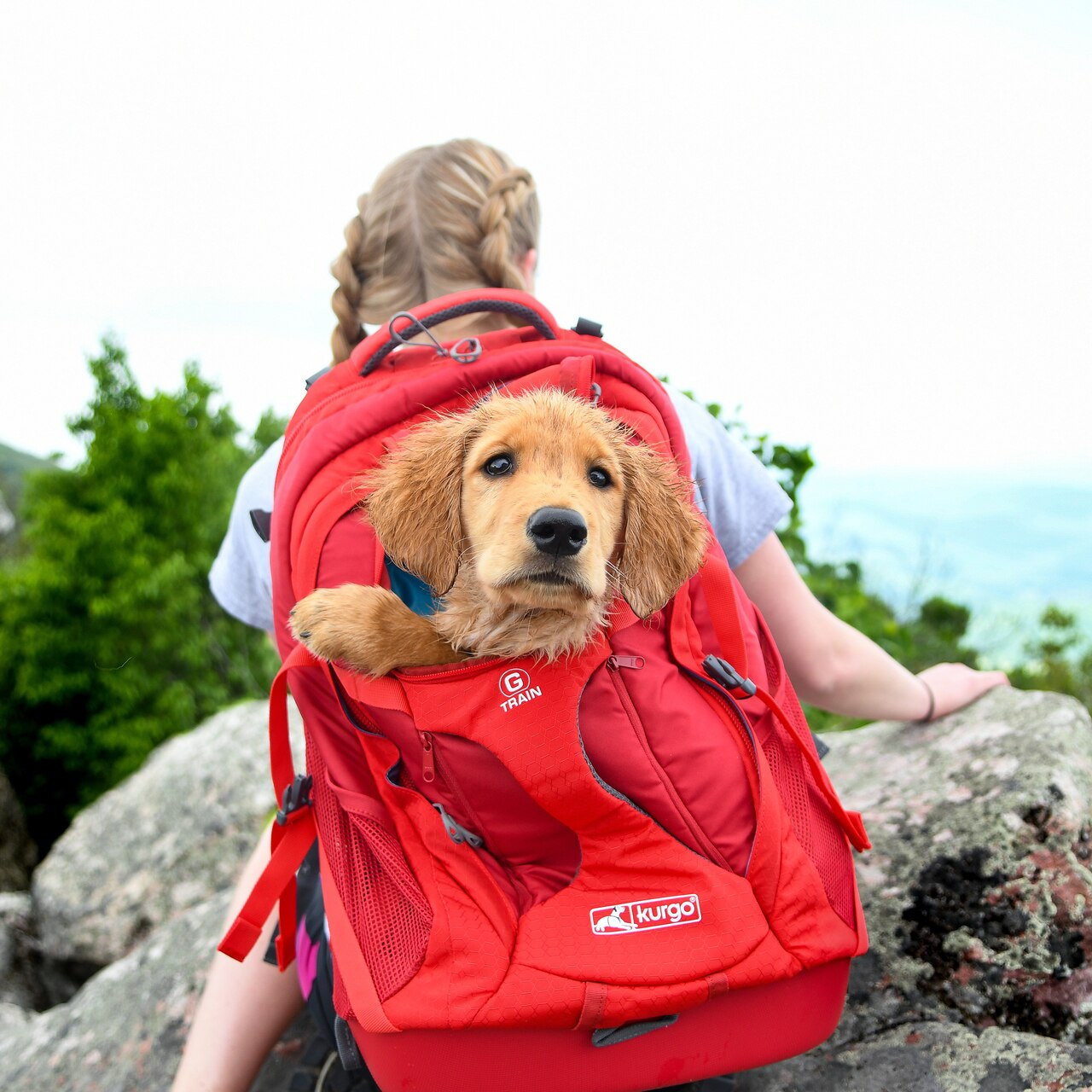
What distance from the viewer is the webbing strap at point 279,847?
1.75 m

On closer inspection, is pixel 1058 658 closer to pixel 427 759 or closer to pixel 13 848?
pixel 427 759

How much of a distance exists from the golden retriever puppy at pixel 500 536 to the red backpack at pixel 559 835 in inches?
2.8

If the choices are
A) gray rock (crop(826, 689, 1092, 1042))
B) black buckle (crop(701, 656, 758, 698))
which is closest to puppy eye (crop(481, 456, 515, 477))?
black buckle (crop(701, 656, 758, 698))

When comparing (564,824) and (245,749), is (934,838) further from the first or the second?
(245,749)

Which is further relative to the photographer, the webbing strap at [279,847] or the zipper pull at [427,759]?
the webbing strap at [279,847]

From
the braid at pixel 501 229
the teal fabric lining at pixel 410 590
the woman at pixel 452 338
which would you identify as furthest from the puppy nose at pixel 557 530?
the braid at pixel 501 229

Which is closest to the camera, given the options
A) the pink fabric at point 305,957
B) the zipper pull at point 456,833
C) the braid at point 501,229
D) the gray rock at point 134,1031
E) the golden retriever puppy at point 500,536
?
the golden retriever puppy at point 500,536

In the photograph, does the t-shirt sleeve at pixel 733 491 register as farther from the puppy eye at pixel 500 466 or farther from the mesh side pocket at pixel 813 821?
the puppy eye at pixel 500 466

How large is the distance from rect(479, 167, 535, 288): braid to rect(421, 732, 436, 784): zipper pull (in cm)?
122

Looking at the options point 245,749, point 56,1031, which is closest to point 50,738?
point 245,749

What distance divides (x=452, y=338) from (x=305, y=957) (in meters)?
1.54

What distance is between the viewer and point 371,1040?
1.55 metres

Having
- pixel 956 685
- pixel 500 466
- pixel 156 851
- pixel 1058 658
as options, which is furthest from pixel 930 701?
pixel 1058 658

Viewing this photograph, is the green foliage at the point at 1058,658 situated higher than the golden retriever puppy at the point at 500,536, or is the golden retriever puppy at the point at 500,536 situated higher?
the golden retriever puppy at the point at 500,536
